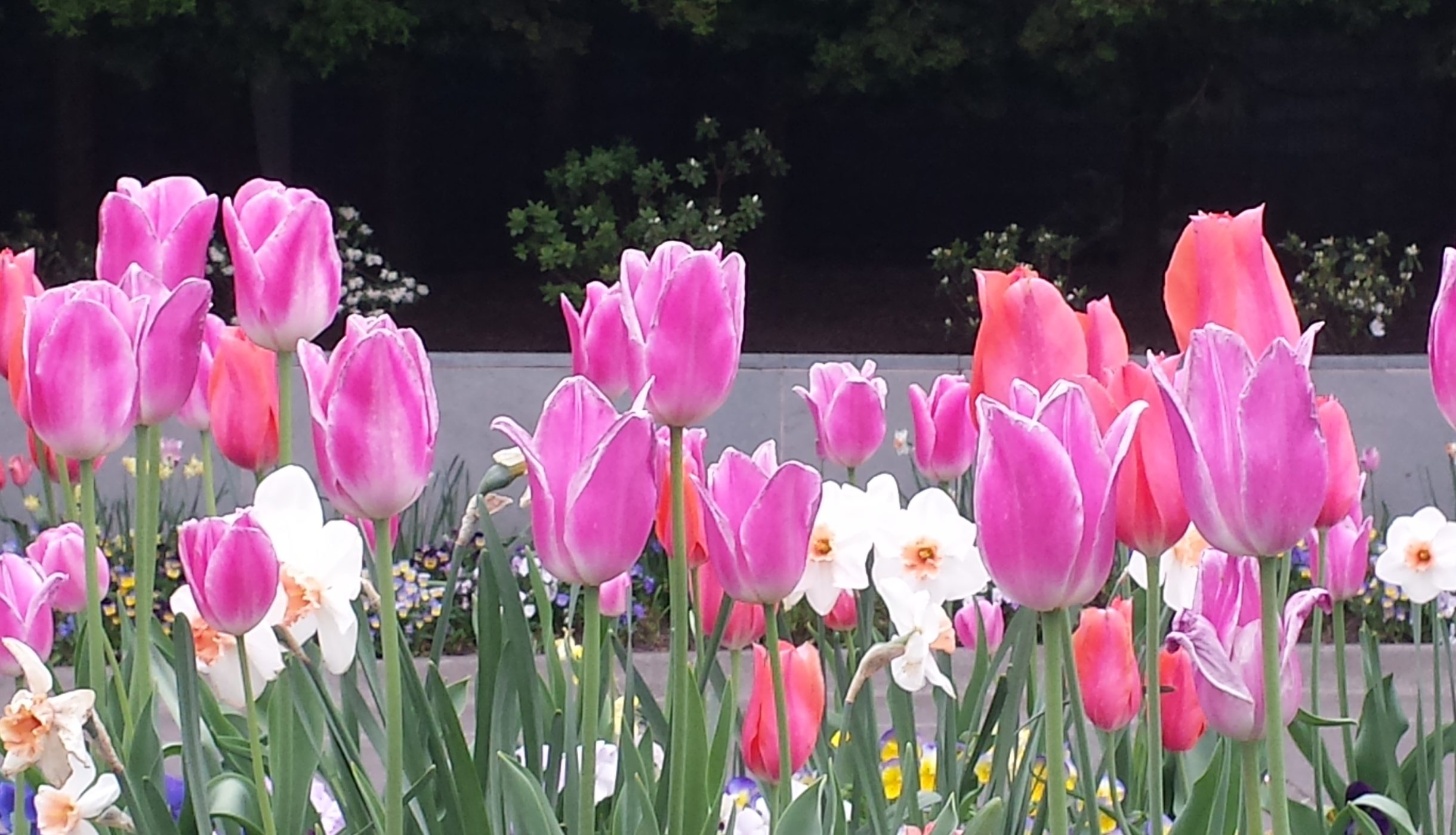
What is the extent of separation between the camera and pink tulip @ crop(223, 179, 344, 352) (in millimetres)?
1038

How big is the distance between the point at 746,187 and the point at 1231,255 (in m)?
8.41

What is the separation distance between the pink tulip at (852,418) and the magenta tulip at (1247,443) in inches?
25.1

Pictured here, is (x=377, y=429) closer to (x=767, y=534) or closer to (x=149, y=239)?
(x=767, y=534)

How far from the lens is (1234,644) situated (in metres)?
0.83

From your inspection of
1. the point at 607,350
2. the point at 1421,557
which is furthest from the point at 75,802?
the point at 1421,557

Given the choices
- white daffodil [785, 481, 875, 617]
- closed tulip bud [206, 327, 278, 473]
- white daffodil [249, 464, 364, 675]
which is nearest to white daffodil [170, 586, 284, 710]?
white daffodil [249, 464, 364, 675]

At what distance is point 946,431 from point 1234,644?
523 millimetres

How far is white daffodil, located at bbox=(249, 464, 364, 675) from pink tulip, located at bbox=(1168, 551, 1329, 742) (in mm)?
527

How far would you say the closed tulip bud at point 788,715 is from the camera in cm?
123

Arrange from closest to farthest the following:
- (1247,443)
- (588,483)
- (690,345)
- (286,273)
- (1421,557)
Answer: (1247,443) < (588,483) < (690,345) < (286,273) < (1421,557)

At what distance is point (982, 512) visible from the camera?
0.74 meters

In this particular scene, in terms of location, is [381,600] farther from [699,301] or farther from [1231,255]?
[1231,255]

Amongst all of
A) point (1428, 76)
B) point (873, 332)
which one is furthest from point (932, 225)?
point (1428, 76)

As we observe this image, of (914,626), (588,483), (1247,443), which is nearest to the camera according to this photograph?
(1247,443)
